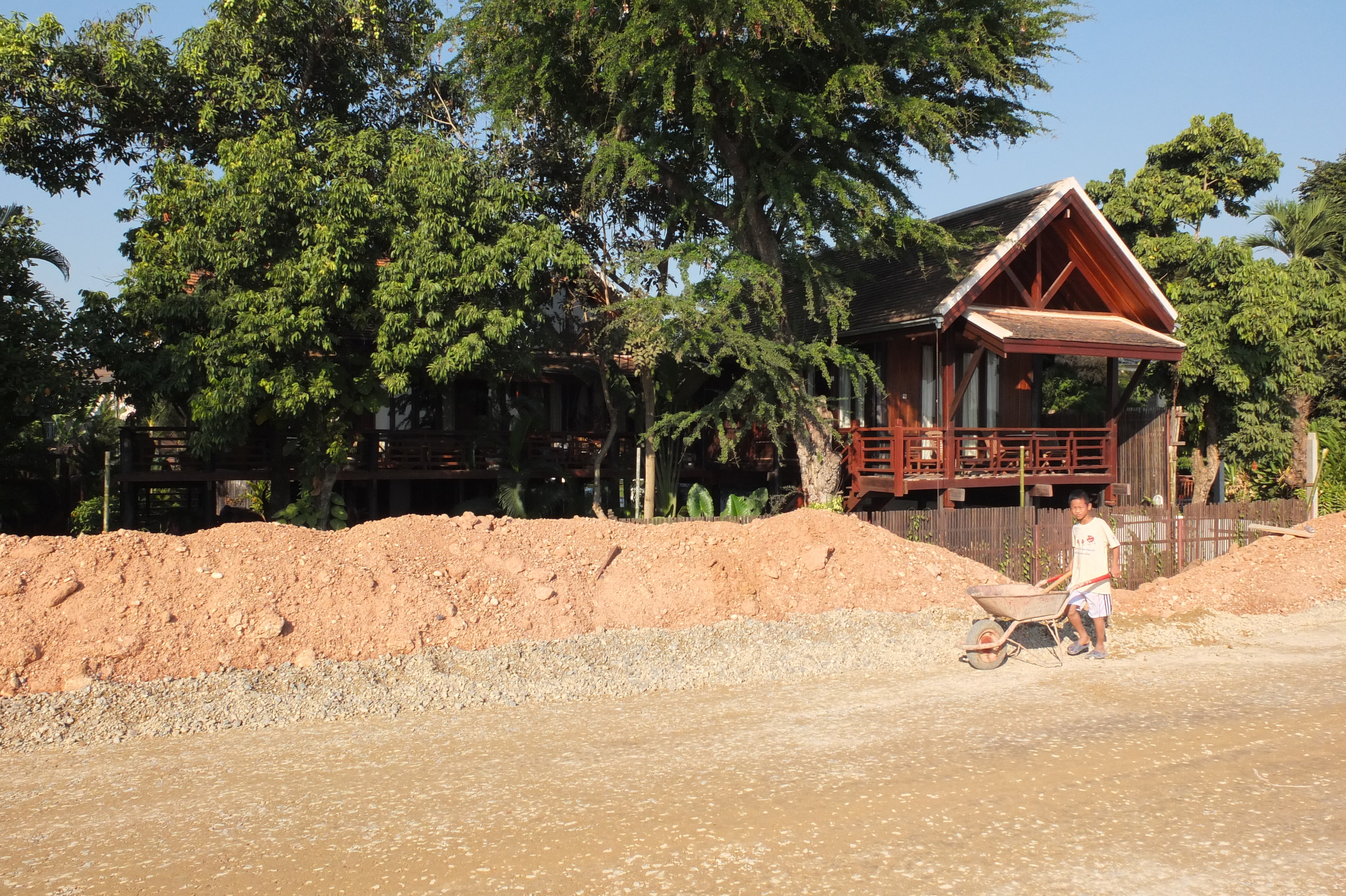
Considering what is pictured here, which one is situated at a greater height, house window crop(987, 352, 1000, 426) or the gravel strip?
house window crop(987, 352, 1000, 426)

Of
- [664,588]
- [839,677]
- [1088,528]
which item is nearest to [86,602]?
[664,588]

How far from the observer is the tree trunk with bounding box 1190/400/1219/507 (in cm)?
2280

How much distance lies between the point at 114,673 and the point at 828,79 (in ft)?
44.5

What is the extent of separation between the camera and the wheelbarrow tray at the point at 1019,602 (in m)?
9.76

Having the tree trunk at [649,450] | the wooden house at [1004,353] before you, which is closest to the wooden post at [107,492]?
the tree trunk at [649,450]

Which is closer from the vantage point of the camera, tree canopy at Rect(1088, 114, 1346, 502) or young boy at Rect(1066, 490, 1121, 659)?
young boy at Rect(1066, 490, 1121, 659)

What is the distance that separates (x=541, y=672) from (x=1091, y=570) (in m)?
5.55

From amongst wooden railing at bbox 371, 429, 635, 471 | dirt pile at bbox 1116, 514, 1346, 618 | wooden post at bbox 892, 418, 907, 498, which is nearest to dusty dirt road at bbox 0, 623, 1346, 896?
dirt pile at bbox 1116, 514, 1346, 618

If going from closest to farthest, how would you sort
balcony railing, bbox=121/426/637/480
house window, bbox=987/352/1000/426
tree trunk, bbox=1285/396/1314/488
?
balcony railing, bbox=121/426/637/480 < house window, bbox=987/352/1000/426 < tree trunk, bbox=1285/396/1314/488

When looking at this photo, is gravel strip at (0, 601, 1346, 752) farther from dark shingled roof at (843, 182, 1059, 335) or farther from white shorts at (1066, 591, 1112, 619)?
dark shingled roof at (843, 182, 1059, 335)

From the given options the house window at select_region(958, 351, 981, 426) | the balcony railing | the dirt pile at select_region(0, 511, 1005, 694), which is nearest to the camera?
the dirt pile at select_region(0, 511, 1005, 694)

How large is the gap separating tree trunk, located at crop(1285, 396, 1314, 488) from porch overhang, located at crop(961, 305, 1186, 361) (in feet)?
19.6

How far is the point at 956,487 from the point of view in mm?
17922

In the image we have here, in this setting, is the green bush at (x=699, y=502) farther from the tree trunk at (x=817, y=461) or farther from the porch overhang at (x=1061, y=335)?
the porch overhang at (x=1061, y=335)
